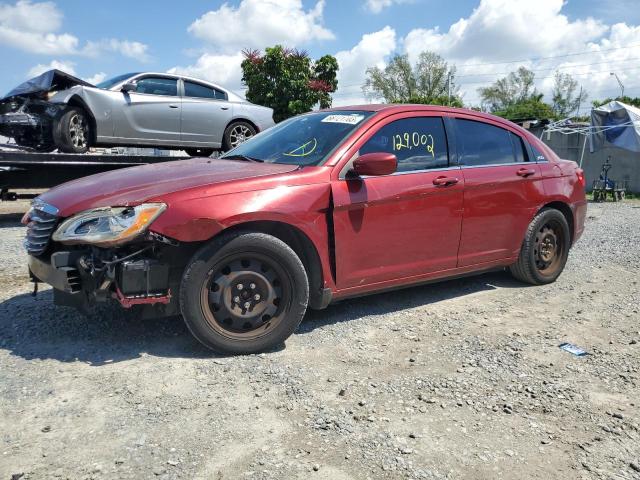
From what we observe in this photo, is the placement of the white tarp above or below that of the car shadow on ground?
above

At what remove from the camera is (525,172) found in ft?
16.5

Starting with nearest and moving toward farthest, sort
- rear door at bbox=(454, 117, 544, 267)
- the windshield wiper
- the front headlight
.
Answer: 1. the front headlight
2. the windshield wiper
3. rear door at bbox=(454, 117, 544, 267)

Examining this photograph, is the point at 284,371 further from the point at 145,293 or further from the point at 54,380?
the point at 54,380

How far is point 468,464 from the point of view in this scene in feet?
8.16

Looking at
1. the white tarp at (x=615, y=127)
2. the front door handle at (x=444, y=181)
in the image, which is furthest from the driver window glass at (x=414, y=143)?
the white tarp at (x=615, y=127)

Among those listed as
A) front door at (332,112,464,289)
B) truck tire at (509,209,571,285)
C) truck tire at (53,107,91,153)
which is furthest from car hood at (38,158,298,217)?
truck tire at (53,107,91,153)

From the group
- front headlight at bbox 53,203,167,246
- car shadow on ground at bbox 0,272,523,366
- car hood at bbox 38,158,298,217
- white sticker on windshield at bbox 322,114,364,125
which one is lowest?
car shadow on ground at bbox 0,272,523,366

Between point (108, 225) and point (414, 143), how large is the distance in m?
2.39

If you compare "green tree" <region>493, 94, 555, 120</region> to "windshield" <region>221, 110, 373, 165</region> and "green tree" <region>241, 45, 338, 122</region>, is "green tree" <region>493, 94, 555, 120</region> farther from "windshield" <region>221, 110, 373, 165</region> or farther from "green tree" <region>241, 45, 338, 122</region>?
"windshield" <region>221, 110, 373, 165</region>

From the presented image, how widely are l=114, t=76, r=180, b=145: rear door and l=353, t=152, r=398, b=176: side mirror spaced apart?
18.9 feet

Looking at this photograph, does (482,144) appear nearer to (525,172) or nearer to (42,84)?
(525,172)

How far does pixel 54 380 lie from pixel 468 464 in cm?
230

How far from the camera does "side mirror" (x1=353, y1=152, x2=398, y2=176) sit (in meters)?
3.82

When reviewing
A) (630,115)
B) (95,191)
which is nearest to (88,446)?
(95,191)
